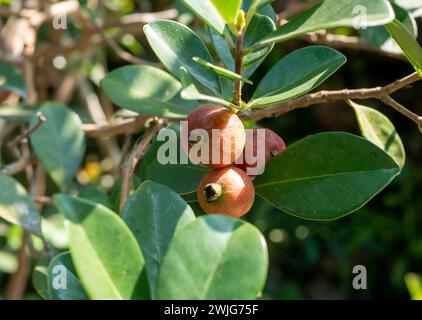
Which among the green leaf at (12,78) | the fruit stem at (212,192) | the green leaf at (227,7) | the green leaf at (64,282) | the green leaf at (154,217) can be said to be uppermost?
the green leaf at (12,78)

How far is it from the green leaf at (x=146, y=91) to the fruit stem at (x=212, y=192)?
0.56ft

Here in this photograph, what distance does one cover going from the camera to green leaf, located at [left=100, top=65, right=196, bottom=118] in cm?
89

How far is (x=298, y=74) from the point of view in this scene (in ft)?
2.68

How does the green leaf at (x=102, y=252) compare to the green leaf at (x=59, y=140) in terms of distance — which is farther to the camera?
the green leaf at (x=59, y=140)

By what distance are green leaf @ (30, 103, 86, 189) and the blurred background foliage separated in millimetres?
429

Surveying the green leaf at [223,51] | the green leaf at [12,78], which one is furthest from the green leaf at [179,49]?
the green leaf at [12,78]

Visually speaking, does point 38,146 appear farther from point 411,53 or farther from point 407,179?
point 407,179

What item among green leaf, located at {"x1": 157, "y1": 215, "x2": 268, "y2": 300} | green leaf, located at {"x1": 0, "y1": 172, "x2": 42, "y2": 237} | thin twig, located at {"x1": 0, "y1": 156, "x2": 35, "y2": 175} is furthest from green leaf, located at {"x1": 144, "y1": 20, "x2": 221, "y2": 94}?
thin twig, located at {"x1": 0, "y1": 156, "x2": 35, "y2": 175}

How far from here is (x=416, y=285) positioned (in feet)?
4.63

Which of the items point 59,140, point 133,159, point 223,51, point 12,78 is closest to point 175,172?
point 133,159

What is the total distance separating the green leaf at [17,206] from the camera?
3.53 feet

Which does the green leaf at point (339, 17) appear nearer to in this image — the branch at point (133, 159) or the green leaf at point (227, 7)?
the green leaf at point (227, 7)

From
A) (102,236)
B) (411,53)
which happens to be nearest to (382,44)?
(411,53)

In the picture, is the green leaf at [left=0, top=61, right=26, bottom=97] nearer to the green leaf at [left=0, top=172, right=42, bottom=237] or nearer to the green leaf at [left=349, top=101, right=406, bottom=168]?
the green leaf at [left=0, top=172, right=42, bottom=237]
